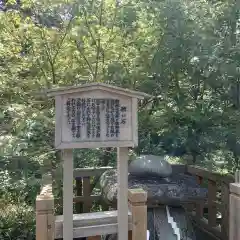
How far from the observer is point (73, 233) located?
12.1 ft

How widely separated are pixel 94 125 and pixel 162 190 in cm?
218

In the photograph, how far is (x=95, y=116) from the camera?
144 inches

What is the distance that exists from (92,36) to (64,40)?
1.69ft

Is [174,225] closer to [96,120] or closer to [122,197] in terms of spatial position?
[122,197]

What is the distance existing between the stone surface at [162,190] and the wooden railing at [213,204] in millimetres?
458

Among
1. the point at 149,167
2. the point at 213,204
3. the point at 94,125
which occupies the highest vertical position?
the point at 94,125

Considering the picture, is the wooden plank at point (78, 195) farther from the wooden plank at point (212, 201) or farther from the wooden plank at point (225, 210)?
the wooden plank at point (225, 210)

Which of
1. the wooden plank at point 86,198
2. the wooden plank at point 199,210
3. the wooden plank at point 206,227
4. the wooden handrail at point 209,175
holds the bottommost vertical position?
the wooden plank at point 206,227

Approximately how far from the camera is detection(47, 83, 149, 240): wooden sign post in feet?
11.7

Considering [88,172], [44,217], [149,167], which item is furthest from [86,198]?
[44,217]

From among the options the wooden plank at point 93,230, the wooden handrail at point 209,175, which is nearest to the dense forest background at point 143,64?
the wooden handrail at point 209,175

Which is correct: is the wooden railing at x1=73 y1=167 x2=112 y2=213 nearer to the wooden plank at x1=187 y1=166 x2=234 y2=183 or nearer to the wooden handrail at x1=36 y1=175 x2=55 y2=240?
the wooden plank at x1=187 y1=166 x2=234 y2=183

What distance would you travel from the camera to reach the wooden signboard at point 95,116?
11.7ft

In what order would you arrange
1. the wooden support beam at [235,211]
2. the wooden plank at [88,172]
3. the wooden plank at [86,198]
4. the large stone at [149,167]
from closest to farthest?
the wooden support beam at [235,211], the large stone at [149,167], the wooden plank at [88,172], the wooden plank at [86,198]
